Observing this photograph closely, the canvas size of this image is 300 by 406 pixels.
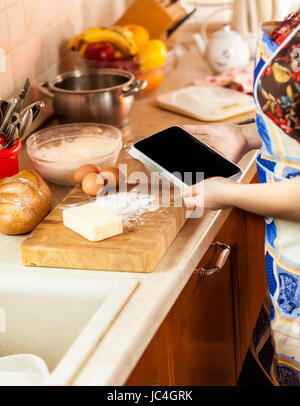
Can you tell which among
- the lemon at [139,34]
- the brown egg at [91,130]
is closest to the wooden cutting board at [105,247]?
the brown egg at [91,130]

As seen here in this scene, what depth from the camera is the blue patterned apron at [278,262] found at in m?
0.97

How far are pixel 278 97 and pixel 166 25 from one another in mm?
1217

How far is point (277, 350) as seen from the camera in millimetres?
1147

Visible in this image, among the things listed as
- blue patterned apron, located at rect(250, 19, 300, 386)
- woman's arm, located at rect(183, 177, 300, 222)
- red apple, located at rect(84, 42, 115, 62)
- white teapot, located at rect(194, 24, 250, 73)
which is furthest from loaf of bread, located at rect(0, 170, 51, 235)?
white teapot, located at rect(194, 24, 250, 73)

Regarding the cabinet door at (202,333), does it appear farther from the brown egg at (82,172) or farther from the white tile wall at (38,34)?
the white tile wall at (38,34)

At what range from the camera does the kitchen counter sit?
0.81 m

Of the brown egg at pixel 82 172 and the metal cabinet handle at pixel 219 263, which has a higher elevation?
the brown egg at pixel 82 172

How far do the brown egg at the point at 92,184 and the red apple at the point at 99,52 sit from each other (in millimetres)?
695

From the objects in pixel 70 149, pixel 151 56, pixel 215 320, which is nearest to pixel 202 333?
pixel 215 320

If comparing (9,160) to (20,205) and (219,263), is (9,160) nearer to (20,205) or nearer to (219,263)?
(20,205)

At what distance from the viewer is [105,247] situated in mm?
1024

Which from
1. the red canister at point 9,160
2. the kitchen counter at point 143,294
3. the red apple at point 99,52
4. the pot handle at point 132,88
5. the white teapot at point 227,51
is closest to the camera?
the kitchen counter at point 143,294

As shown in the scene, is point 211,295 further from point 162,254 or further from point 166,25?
point 166,25
